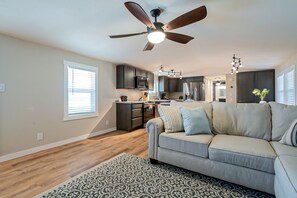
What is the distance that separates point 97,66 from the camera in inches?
171

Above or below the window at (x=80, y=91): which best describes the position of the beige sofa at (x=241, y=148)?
below

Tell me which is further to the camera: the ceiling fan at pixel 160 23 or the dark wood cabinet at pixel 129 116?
the dark wood cabinet at pixel 129 116

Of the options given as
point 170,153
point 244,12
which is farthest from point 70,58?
point 244,12

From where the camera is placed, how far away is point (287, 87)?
4.59 metres

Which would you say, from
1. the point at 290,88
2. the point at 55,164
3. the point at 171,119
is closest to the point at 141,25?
the point at 171,119

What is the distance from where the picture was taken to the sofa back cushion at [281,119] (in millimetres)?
1976

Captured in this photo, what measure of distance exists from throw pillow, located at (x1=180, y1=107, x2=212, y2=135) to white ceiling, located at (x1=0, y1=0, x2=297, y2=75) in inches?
53.6

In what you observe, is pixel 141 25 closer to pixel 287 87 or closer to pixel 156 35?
pixel 156 35

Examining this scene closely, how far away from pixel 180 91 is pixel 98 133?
5.23m

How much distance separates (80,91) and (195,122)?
3.02 m

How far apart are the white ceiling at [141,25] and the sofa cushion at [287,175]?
174cm

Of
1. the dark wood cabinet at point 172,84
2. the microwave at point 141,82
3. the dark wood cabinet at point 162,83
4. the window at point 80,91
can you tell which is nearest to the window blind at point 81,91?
the window at point 80,91

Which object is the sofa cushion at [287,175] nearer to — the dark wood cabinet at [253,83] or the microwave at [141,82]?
the microwave at [141,82]

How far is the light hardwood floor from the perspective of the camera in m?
1.86
